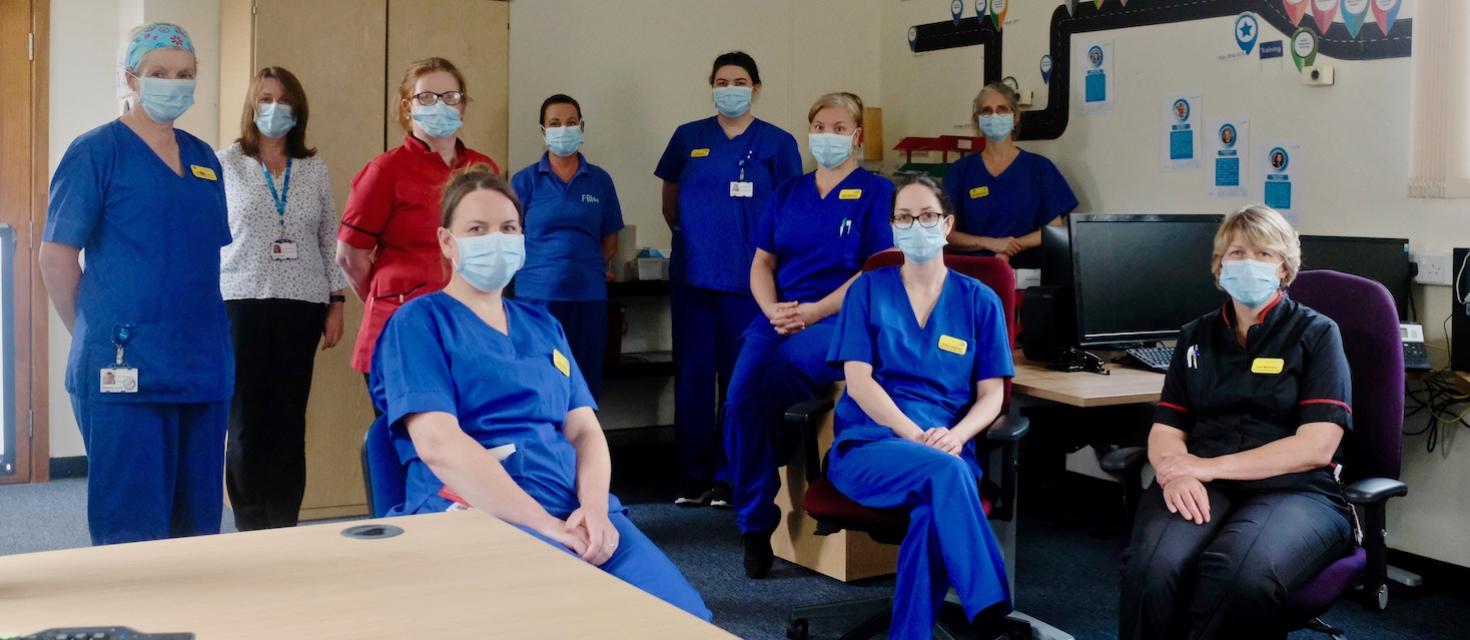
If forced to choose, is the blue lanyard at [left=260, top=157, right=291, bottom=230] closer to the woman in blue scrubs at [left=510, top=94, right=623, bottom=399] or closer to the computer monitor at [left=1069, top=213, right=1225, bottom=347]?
the woman in blue scrubs at [left=510, top=94, right=623, bottom=399]

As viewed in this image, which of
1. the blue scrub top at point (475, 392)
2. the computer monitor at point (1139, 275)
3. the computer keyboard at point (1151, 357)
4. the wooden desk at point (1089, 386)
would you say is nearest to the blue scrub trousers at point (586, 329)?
the wooden desk at point (1089, 386)

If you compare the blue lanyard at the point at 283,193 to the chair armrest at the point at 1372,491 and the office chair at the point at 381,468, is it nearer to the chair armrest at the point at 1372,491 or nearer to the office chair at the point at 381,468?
the office chair at the point at 381,468

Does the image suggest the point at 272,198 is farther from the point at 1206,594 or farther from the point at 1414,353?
the point at 1414,353

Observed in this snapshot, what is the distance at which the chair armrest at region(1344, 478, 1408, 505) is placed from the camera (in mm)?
2598

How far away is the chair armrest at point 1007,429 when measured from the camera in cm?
307

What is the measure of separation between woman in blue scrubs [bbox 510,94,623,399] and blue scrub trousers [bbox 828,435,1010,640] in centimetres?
194

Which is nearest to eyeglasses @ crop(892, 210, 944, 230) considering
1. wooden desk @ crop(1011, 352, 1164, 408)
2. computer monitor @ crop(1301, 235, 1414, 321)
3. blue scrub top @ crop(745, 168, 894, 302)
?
wooden desk @ crop(1011, 352, 1164, 408)

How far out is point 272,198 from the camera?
12.7 ft

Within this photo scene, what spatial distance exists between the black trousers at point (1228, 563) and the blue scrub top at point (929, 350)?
60cm

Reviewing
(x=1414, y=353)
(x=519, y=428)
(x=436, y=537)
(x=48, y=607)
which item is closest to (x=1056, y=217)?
(x=1414, y=353)

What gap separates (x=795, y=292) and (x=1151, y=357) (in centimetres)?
108

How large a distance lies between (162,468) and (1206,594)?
209cm

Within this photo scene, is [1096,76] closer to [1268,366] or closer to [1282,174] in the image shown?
[1282,174]

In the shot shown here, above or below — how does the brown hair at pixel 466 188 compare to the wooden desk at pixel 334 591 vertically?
above
